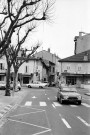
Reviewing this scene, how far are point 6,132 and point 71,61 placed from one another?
7134 cm

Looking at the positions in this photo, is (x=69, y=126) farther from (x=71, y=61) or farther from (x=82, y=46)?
(x=82, y=46)

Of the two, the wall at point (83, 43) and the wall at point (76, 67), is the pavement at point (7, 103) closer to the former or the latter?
the wall at point (76, 67)

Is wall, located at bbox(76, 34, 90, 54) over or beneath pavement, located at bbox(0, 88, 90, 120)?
over

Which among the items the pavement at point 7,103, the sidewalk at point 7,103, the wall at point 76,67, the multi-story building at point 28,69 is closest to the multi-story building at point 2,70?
the multi-story building at point 28,69

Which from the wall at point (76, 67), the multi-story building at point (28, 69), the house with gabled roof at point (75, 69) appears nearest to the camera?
the house with gabled roof at point (75, 69)

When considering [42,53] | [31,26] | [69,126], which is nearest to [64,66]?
[42,53]

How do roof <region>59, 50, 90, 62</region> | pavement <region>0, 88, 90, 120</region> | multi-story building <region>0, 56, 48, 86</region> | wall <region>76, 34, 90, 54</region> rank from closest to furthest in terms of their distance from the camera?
1. pavement <region>0, 88, 90, 120</region>
2. roof <region>59, 50, 90, 62</region>
3. multi-story building <region>0, 56, 48, 86</region>
4. wall <region>76, 34, 90, 54</region>

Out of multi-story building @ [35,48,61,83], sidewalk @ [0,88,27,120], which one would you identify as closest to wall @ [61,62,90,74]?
multi-story building @ [35,48,61,83]

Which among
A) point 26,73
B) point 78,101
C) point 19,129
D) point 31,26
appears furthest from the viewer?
point 26,73

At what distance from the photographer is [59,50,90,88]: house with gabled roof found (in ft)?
263

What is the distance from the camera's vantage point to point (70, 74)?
80125 mm

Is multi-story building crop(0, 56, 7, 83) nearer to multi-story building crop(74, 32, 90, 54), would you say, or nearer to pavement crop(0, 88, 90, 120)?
multi-story building crop(74, 32, 90, 54)

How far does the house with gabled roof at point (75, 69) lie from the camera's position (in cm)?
8012

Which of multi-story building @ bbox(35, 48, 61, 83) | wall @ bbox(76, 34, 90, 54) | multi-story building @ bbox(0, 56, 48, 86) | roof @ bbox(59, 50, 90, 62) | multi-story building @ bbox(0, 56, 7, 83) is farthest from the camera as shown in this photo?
multi-story building @ bbox(35, 48, 61, 83)
